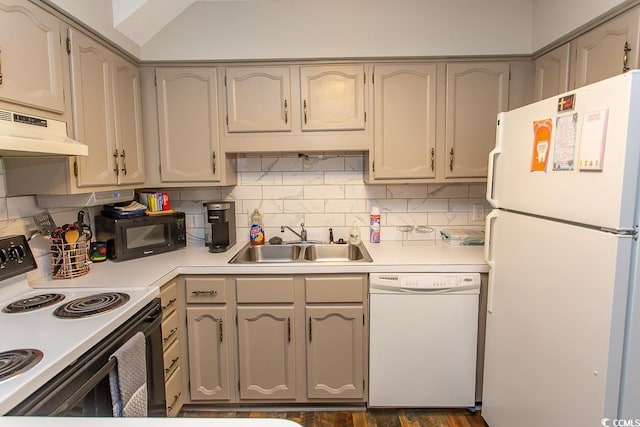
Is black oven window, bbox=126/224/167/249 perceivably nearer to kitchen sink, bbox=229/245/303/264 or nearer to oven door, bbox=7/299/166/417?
kitchen sink, bbox=229/245/303/264

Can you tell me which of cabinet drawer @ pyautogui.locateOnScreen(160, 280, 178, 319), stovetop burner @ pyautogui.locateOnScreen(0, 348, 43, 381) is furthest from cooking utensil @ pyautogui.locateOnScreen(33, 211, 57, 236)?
stovetop burner @ pyautogui.locateOnScreen(0, 348, 43, 381)

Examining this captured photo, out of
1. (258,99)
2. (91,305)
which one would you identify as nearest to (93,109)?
(258,99)

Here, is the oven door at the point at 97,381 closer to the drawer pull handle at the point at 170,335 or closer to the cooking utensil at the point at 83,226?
the drawer pull handle at the point at 170,335

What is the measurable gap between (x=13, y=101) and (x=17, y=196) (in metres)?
0.58

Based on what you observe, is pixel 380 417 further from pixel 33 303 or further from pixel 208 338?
pixel 33 303

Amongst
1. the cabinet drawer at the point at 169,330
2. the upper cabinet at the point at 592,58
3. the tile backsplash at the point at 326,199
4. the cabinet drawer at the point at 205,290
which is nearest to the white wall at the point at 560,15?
the upper cabinet at the point at 592,58

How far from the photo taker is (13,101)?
1379 mm

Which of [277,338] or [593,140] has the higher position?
[593,140]

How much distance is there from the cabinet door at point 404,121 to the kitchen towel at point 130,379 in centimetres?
164

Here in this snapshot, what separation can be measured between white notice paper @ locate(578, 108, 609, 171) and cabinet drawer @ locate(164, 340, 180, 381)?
6.84 ft

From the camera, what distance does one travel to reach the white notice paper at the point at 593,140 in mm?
1143

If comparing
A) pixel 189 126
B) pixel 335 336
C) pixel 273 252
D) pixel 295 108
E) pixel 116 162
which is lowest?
pixel 335 336

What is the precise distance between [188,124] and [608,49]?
2.31 meters

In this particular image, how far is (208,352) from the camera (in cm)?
214
